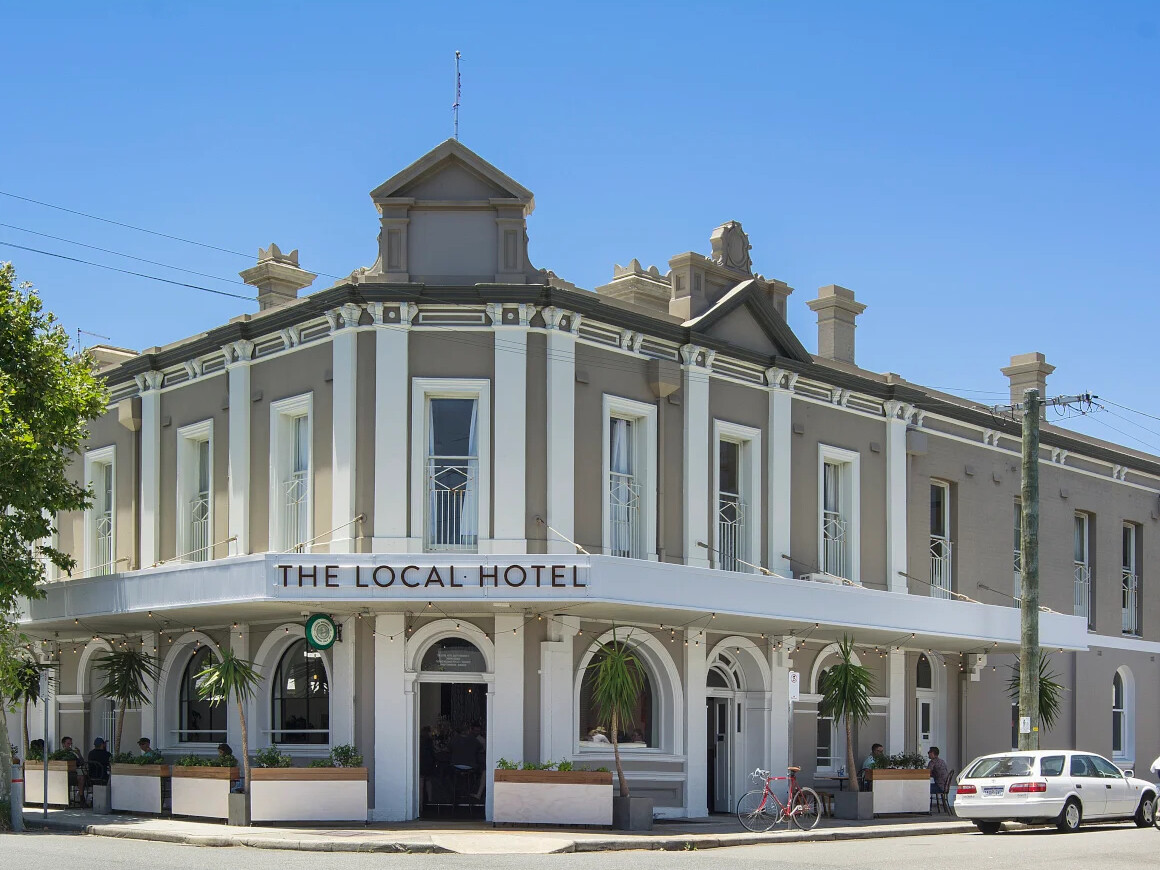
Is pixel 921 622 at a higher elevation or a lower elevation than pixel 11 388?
lower

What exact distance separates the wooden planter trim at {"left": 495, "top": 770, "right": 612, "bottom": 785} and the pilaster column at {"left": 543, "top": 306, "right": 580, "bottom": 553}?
3288 mm

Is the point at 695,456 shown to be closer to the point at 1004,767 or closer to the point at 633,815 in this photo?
the point at 633,815

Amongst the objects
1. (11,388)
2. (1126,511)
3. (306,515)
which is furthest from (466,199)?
(1126,511)

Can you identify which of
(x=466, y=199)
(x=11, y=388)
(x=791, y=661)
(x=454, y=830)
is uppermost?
(x=466, y=199)

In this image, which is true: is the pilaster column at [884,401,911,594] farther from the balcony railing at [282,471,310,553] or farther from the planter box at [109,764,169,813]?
the planter box at [109,764,169,813]

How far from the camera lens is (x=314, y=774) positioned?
2127 cm

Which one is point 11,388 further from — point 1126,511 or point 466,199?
point 1126,511

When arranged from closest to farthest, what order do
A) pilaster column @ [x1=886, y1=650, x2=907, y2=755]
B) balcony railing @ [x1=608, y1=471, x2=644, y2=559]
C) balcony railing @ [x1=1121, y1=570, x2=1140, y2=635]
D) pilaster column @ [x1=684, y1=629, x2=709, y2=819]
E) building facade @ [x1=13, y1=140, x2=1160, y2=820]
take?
building facade @ [x1=13, y1=140, x2=1160, y2=820] → balcony railing @ [x1=608, y1=471, x2=644, y2=559] → pilaster column @ [x1=684, y1=629, x2=709, y2=819] → pilaster column @ [x1=886, y1=650, x2=907, y2=755] → balcony railing @ [x1=1121, y1=570, x2=1140, y2=635]

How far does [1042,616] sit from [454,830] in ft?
43.1

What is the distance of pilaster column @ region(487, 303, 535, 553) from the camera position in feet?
73.5

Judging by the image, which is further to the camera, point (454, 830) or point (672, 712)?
point (672, 712)

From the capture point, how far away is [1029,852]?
727 inches

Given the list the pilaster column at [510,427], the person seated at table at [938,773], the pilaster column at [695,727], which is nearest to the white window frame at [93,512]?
the pilaster column at [510,427]

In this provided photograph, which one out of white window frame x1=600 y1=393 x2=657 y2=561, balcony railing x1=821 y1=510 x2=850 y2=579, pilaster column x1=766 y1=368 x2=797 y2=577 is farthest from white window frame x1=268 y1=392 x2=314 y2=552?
balcony railing x1=821 y1=510 x2=850 y2=579
